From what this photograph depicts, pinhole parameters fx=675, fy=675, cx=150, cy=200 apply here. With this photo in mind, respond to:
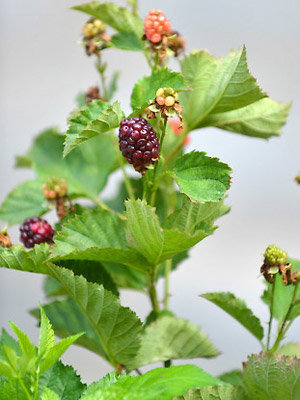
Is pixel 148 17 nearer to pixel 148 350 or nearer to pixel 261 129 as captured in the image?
pixel 261 129

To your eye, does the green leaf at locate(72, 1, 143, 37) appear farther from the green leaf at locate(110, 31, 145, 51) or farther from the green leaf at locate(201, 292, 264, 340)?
the green leaf at locate(201, 292, 264, 340)

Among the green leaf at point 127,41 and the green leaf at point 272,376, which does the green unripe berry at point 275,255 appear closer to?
the green leaf at point 272,376

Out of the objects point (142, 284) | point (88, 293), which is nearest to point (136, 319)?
point (88, 293)

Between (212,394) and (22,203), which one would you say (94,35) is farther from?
(212,394)

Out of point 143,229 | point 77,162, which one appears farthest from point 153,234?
point 77,162

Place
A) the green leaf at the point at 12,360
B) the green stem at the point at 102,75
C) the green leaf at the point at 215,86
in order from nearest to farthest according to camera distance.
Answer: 1. the green leaf at the point at 12,360
2. the green leaf at the point at 215,86
3. the green stem at the point at 102,75

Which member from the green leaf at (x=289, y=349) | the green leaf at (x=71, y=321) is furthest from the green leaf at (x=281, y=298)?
the green leaf at (x=71, y=321)

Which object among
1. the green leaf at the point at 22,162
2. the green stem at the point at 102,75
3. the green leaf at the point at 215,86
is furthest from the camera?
the green leaf at the point at 22,162
